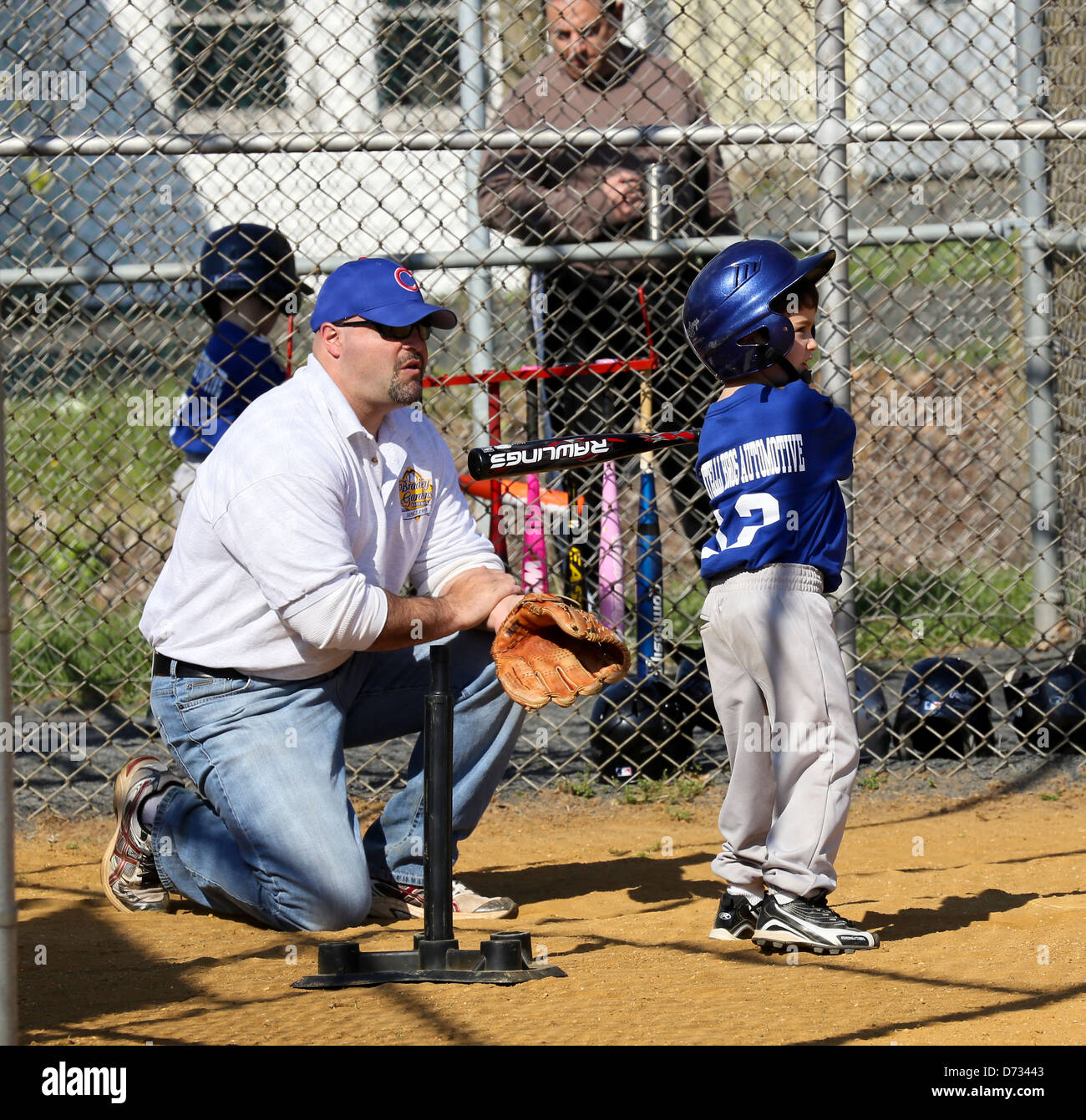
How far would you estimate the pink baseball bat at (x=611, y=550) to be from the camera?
5.05 m

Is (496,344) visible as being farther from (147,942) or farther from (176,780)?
(147,942)

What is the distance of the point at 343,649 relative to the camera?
3.51 metres

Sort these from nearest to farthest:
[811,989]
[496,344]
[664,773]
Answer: [811,989]
[664,773]
[496,344]

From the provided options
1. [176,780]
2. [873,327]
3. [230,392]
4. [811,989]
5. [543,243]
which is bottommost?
[811,989]

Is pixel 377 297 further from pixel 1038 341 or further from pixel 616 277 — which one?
pixel 1038 341

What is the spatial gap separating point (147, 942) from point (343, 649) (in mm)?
847

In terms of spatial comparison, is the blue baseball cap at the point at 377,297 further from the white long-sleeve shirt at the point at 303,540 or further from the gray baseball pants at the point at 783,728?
the gray baseball pants at the point at 783,728

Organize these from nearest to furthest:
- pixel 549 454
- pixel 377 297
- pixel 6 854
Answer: pixel 6 854, pixel 549 454, pixel 377 297

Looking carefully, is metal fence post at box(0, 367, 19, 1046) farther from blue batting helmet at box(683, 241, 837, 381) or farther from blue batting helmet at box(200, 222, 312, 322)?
blue batting helmet at box(200, 222, 312, 322)

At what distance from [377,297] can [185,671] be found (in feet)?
3.52

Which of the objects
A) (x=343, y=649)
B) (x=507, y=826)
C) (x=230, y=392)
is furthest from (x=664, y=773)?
(x=230, y=392)

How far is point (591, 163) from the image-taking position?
5219 millimetres

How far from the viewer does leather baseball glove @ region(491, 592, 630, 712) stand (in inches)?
123

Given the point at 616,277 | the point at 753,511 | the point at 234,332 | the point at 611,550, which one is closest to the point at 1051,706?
the point at 611,550
